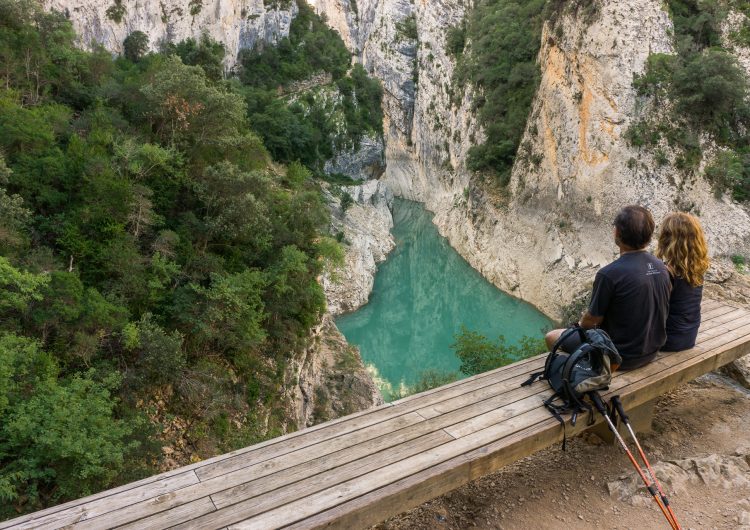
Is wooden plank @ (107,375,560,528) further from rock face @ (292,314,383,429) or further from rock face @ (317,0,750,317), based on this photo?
rock face @ (317,0,750,317)

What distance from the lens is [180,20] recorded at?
86.7 ft

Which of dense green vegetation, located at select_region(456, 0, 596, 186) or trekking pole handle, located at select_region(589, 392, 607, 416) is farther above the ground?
dense green vegetation, located at select_region(456, 0, 596, 186)

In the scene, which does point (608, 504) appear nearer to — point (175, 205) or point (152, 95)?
point (175, 205)

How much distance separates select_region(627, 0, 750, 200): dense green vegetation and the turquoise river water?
822 centimetres

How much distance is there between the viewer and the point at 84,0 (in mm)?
19172

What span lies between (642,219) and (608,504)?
1.81m

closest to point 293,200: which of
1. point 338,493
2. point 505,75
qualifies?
point 338,493

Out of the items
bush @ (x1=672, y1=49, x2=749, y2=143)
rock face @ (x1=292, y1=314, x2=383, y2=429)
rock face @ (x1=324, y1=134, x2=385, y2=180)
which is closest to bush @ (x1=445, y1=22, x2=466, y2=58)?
rock face @ (x1=324, y1=134, x2=385, y2=180)

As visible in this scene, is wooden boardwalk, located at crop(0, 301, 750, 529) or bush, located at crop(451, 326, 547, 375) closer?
wooden boardwalk, located at crop(0, 301, 750, 529)

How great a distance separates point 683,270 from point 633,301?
0.74 m

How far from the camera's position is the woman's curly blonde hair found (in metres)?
3.44

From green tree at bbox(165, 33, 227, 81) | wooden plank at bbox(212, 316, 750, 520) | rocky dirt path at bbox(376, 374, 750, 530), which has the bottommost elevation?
rocky dirt path at bbox(376, 374, 750, 530)

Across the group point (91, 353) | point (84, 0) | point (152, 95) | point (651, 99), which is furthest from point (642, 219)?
point (84, 0)

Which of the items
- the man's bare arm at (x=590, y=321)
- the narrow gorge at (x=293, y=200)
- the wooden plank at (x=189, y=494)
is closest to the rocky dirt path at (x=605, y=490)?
the wooden plank at (x=189, y=494)
